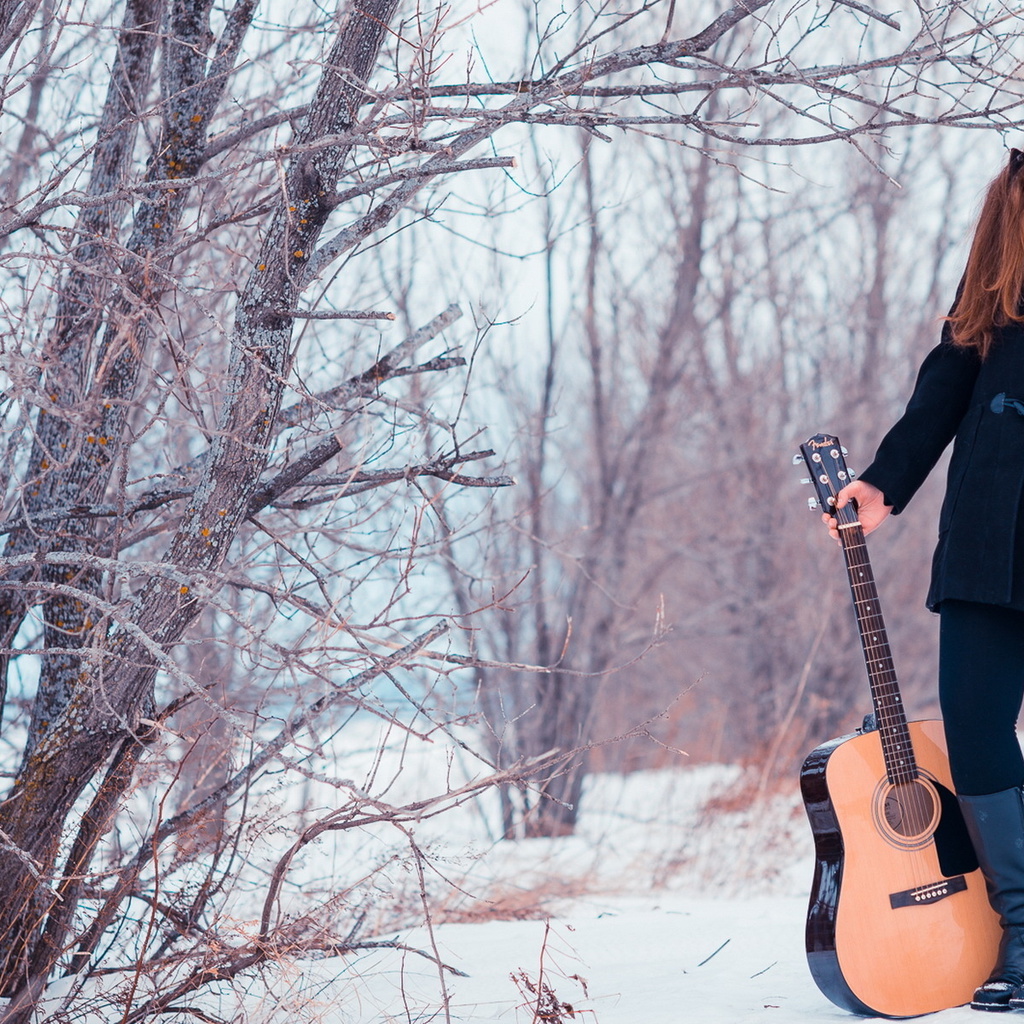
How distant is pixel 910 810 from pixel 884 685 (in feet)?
0.92

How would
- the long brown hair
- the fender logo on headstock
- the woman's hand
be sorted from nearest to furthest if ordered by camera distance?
the long brown hair
the woman's hand
the fender logo on headstock

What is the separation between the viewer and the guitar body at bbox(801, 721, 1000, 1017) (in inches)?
95.3

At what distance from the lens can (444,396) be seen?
17.4 feet

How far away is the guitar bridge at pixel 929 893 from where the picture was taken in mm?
2484

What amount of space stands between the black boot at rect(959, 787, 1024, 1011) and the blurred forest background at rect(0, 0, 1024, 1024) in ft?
2.24

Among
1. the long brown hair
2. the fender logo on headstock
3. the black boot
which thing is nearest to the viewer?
the black boot

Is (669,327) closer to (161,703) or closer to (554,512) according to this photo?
(554,512)

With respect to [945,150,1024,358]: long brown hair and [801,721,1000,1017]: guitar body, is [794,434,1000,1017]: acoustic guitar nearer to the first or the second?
[801,721,1000,1017]: guitar body

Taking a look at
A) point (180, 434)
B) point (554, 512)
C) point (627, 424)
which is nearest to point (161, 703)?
point (180, 434)

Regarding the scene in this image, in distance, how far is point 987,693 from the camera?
2479 millimetres

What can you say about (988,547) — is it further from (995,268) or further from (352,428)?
(352,428)

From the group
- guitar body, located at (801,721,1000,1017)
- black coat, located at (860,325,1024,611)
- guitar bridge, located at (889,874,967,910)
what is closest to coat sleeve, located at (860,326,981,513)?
black coat, located at (860,325,1024,611)

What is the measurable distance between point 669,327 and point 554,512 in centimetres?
194

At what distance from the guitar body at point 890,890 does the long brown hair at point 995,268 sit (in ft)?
3.16
